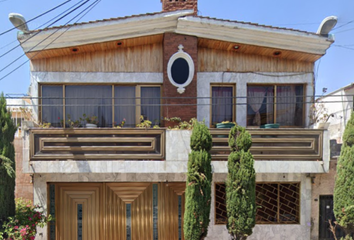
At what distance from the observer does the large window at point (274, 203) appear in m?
7.45

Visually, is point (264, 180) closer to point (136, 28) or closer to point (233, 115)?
point (233, 115)

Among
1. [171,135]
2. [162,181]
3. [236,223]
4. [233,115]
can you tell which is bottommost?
[236,223]

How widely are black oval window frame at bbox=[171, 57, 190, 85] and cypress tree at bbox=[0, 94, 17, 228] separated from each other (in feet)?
15.0

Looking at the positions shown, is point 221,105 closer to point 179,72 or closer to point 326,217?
point 179,72

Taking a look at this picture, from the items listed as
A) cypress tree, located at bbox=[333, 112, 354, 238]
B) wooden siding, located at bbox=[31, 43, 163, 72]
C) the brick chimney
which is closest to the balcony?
cypress tree, located at bbox=[333, 112, 354, 238]

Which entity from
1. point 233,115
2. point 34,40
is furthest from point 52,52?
point 233,115

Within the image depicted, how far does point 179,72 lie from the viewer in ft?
24.3

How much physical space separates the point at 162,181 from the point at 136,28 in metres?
4.71

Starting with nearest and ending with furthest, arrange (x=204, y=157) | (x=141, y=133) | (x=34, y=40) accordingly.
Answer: (x=204, y=157), (x=141, y=133), (x=34, y=40)

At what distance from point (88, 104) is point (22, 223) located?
367 cm

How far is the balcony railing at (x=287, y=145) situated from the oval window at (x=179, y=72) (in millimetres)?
2077

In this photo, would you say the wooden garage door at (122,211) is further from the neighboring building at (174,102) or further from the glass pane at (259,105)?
the glass pane at (259,105)

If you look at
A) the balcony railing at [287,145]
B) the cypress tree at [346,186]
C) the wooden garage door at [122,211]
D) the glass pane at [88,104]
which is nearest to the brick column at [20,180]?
the wooden garage door at [122,211]

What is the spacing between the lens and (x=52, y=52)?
7.41m
